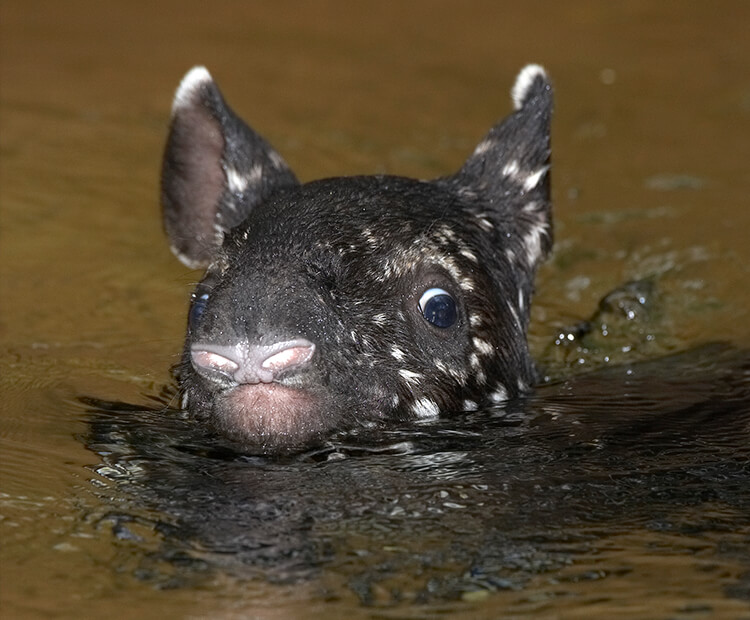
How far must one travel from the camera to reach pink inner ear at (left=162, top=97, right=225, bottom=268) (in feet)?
27.6

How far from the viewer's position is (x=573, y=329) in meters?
Result: 9.76

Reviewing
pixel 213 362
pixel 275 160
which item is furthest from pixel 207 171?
pixel 213 362

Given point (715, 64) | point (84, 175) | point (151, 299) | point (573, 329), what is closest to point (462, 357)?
point (573, 329)

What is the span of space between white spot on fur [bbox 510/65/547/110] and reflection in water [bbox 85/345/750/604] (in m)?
2.05

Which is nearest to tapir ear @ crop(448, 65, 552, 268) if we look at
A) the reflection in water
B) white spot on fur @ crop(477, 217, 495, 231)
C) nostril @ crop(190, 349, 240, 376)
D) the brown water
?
white spot on fur @ crop(477, 217, 495, 231)

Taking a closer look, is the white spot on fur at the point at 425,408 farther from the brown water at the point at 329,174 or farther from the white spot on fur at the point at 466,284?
the brown water at the point at 329,174

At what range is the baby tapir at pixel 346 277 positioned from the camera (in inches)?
230

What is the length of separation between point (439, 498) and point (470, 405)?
3.40 feet

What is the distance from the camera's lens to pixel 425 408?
6.57m

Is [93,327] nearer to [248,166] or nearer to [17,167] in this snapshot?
[248,166]

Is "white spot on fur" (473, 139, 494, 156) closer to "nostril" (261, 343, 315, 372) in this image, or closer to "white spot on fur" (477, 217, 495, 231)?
"white spot on fur" (477, 217, 495, 231)

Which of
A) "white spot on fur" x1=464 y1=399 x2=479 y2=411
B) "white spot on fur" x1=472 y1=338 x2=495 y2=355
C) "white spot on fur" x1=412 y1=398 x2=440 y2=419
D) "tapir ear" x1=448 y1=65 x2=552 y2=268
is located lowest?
"white spot on fur" x1=412 y1=398 x2=440 y2=419

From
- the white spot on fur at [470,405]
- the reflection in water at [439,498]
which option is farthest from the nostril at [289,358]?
the white spot on fur at [470,405]

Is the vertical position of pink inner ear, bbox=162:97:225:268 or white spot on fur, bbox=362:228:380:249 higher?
pink inner ear, bbox=162:97:225:268
